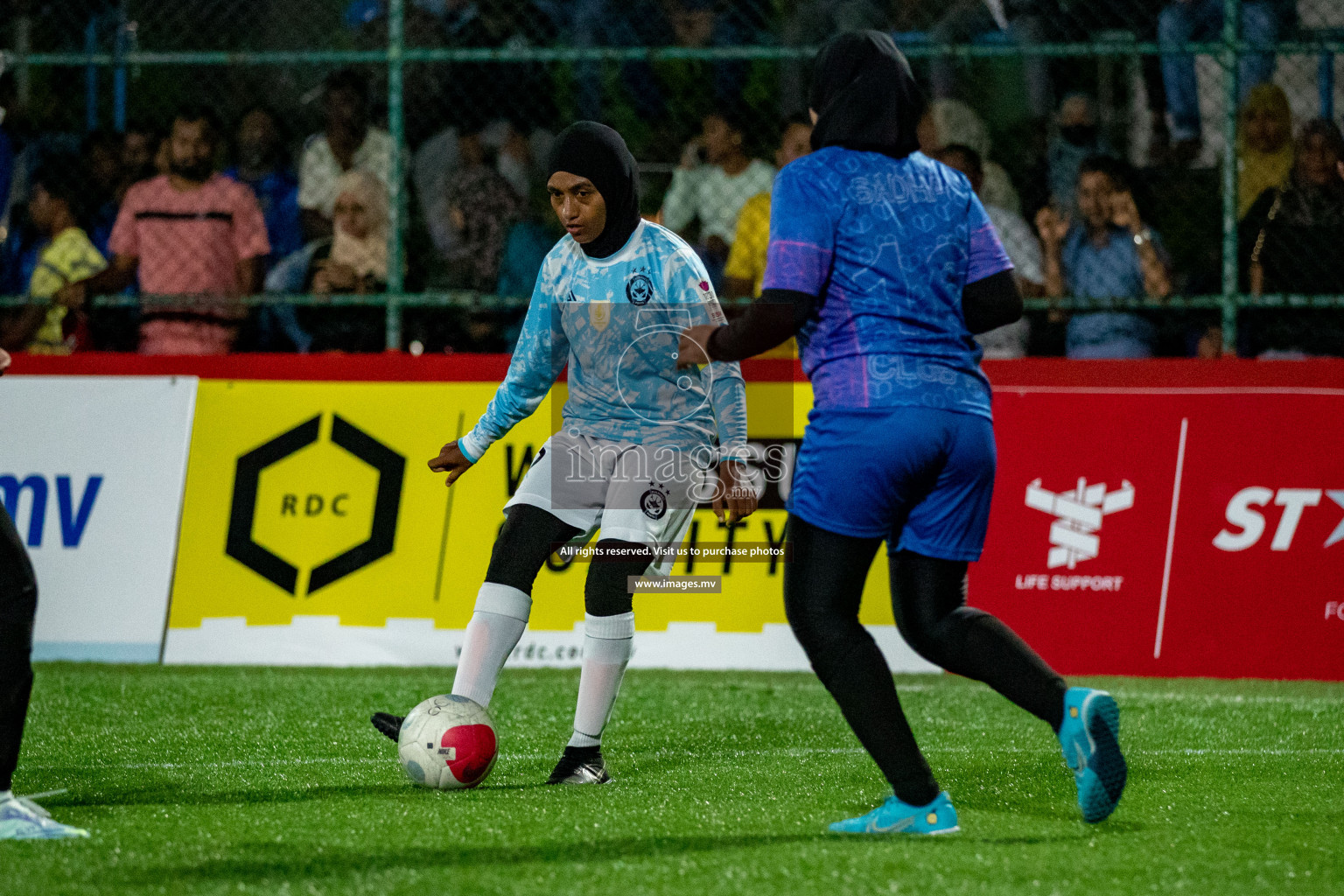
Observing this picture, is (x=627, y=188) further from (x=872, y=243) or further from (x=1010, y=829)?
(x=1010, y=829)

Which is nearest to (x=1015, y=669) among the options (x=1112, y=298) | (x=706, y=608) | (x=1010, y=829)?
(x=1010, y=829)

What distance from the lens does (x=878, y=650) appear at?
4020 mm

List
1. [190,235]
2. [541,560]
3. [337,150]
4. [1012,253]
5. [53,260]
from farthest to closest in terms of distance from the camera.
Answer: [337,150] → [53,260] → [190,235] → [1012,253] → [541,560]

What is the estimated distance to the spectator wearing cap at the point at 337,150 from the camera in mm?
9492

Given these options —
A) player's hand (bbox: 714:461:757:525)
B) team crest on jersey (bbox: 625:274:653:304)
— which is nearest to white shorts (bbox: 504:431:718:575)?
player's hand (bbox: 714:461:757:525)

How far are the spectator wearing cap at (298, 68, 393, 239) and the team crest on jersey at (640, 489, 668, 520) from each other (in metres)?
4.98

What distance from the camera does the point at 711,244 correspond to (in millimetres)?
9047

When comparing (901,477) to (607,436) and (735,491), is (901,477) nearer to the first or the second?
(735,491)

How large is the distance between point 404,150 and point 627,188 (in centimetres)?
392

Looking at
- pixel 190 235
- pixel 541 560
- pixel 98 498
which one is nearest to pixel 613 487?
pixel 541 560

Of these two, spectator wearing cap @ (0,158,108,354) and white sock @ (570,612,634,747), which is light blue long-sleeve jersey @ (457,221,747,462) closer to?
white sock @ (570,612,634,747)

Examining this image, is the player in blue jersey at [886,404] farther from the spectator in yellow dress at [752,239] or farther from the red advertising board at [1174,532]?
the spectator in yellow dress at [752,239]

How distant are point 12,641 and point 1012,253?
5999 millimetres

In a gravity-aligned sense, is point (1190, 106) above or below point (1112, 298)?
above
